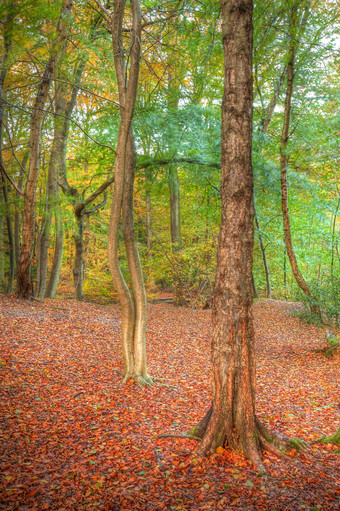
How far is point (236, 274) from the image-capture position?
340 cm

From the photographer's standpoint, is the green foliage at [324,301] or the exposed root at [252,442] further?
the green foliage at [324,301]

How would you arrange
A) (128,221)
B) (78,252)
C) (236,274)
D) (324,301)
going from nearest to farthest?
(236,274)
(128,221)
(324,301)
(78,252)

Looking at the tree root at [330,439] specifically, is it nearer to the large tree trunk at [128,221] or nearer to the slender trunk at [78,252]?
the large tree trunk at [128,221]

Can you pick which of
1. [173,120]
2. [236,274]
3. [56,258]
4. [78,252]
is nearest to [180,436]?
[236,274]

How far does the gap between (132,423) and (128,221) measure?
10.1 feet

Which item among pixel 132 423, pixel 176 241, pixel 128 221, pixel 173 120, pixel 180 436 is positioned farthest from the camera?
pixel 176 241

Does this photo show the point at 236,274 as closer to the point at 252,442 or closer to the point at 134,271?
the point at 252,442

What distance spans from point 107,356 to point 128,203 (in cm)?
316

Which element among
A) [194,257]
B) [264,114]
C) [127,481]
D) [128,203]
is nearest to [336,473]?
[127,481]

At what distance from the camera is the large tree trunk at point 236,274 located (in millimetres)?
3414

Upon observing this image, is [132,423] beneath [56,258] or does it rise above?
beneath

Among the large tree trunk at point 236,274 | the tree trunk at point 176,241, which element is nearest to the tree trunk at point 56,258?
the tree trunk at point 176,241

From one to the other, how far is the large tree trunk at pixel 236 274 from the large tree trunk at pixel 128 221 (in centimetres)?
234

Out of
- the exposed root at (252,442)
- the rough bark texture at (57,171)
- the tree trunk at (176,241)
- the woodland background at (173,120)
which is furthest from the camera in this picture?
the tree trunk at (176,241)
